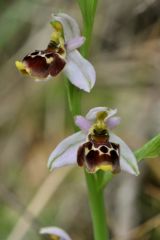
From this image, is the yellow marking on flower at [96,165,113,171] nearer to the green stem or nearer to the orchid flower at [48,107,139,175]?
the orchid flower at [48,107,139,175]

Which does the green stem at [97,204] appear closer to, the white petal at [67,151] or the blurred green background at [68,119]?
the white petal at [67,151]

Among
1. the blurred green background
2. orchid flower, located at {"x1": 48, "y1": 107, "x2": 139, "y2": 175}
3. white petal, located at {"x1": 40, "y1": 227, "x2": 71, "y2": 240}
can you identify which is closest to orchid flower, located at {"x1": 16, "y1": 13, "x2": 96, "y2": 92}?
orchid flower, located at {"x1": 48, "y1": 107, "x2": 139, "y2": 175}

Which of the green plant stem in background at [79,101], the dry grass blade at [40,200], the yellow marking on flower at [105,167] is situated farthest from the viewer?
the dry grass blade at [40,200]

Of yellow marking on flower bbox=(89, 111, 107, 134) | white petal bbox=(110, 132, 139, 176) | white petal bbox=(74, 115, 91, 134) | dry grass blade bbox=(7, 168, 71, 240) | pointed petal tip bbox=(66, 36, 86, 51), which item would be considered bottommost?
white petal bbox=(110, 132, 139, 176)

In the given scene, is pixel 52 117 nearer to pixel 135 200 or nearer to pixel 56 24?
pixel 135 200

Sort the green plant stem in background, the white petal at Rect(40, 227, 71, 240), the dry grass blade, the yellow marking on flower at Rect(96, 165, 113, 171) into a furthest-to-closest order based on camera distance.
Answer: the dry grass blade → the white petal at Rect(40, 227, 71, 240) → the green plant stem in background → the yellow marking on flower at Rect(96, 165, 113, 171)

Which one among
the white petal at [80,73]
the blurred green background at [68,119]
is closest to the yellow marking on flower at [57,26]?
the white petal at [80,73]

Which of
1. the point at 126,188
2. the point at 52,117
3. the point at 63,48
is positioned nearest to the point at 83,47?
the point at 63,48

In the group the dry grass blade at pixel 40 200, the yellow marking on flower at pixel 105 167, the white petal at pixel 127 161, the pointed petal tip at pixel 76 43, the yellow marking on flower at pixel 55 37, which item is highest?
the dry grass blade at pixel 40 200
